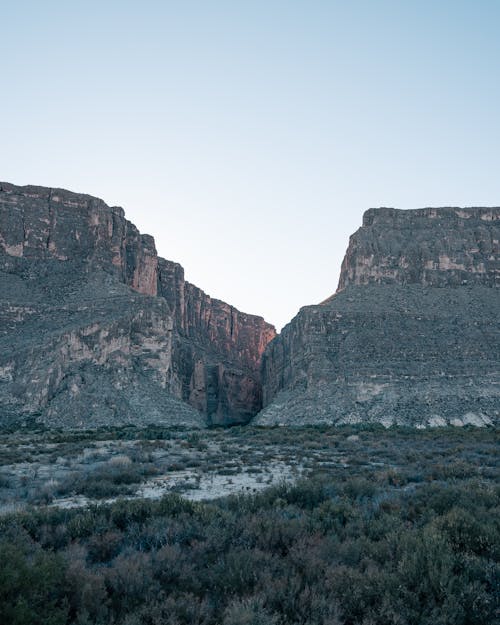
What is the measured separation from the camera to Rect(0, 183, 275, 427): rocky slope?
49.7 metres

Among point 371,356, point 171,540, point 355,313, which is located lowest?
point 171,540

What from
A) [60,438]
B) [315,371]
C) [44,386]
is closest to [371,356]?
[315,371]

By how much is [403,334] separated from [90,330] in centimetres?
3242

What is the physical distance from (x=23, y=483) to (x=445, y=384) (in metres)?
47.7

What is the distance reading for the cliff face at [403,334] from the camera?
55094 mm

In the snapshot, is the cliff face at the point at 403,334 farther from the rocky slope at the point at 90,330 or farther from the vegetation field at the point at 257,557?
the vegetation field at the point at 257,557

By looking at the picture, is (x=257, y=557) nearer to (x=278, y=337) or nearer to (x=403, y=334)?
(x=403, y=334)

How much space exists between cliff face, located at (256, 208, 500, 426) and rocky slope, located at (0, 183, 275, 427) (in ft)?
34.1

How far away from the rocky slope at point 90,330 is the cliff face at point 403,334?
34.1 feet

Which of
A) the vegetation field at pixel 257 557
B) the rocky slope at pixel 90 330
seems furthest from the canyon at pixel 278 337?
the vegetation field at pixel 257 557

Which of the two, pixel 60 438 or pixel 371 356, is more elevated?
pixel 371 356

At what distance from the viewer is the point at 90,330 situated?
53906 millimetres

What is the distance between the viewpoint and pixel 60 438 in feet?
111

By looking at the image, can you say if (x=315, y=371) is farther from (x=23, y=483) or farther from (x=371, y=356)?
(x=23, y=483)
